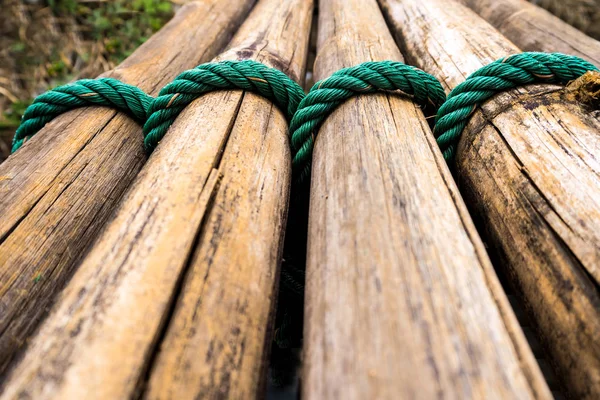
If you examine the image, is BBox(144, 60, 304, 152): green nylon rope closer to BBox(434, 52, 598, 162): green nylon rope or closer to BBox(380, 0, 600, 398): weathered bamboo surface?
BBox(434, 52, 598, 162): green nylon rope

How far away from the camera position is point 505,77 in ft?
3.88

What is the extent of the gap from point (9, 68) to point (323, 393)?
4161 mm

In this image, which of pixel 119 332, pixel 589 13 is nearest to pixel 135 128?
pixel 119 332

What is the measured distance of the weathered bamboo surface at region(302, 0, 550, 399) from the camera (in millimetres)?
611

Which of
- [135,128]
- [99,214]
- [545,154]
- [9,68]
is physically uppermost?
[545,154]

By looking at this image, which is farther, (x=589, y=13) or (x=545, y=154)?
(x=589, y=13)

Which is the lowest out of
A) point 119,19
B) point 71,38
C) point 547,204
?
point 71,38

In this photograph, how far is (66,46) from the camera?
3732mm

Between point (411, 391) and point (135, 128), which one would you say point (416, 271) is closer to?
point (411, 391)

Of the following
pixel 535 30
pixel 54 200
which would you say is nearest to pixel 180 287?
pixel 54 200

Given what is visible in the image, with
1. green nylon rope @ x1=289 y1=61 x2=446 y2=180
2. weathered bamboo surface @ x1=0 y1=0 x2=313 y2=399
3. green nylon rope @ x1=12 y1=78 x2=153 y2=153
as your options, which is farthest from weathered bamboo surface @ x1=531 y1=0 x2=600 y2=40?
green nylon rope @ x1=12 y1=78 x2=153 y2=153

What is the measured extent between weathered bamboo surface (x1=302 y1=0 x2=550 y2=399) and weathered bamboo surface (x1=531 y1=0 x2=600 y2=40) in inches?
113

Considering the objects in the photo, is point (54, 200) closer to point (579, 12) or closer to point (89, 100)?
point (89, 100)

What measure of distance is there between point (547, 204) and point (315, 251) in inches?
21.1
